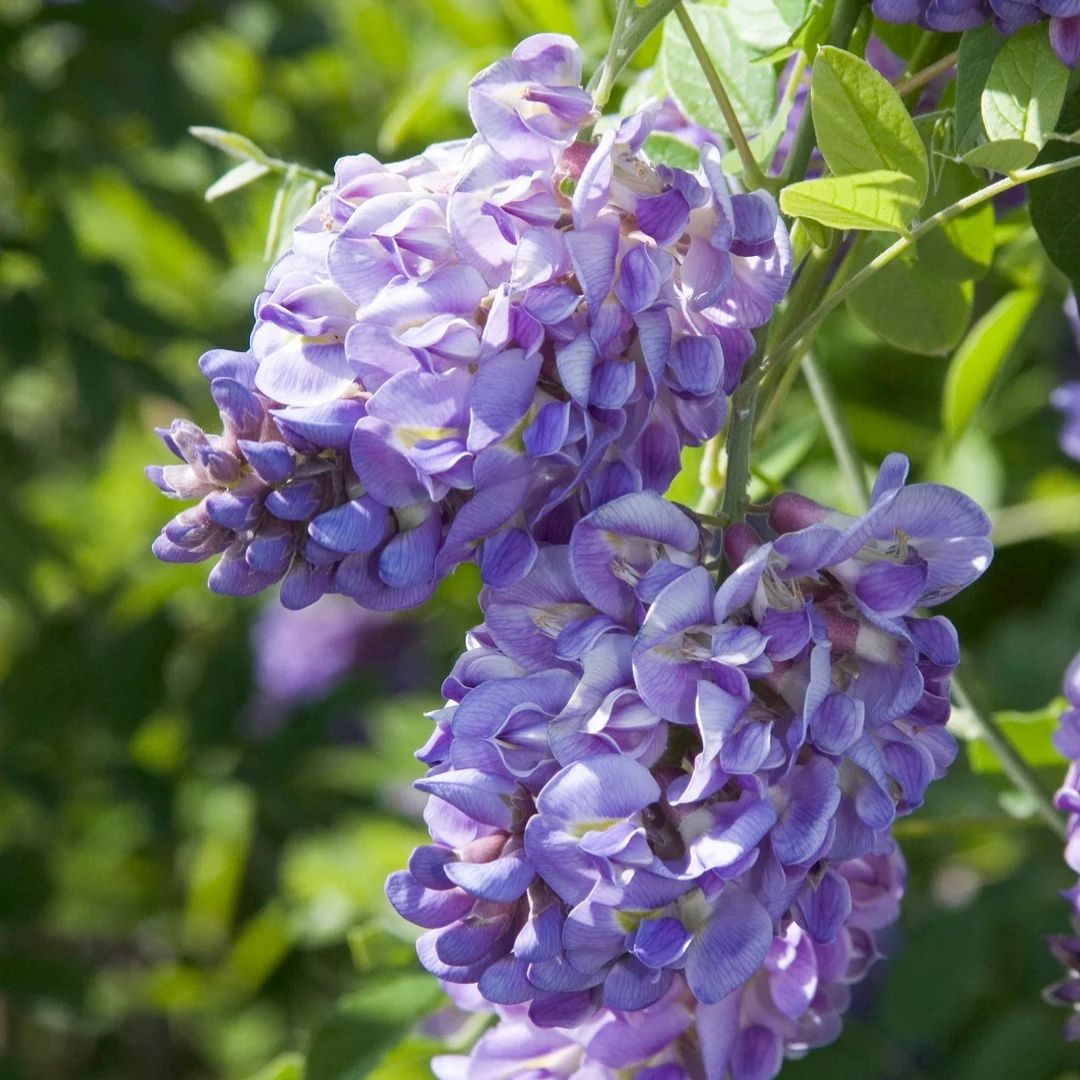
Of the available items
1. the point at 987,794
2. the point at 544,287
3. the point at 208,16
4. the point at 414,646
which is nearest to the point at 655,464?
the point at 544,287

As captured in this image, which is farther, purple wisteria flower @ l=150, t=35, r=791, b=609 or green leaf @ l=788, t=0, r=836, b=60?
green leaf @ l=788, t=0, r=836, b=60

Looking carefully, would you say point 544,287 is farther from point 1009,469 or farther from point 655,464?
point 1009,469

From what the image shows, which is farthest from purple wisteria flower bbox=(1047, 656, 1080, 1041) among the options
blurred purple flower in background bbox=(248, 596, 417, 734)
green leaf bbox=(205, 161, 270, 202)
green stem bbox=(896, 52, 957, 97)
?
blurred purple flower in background bbox=(248, 596, 417, 734)

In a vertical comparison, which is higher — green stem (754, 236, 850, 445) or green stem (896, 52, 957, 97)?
green stem (896, 52, 957, 97)

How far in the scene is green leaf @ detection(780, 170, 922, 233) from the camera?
0.60 metres

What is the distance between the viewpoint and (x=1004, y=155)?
637mm

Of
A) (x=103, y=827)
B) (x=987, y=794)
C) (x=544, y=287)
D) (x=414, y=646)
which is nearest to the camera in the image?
(x=544, y=287)

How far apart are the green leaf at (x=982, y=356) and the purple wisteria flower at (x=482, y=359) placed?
21.8 inches

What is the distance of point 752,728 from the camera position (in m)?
0.56

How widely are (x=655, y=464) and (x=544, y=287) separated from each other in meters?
0.09

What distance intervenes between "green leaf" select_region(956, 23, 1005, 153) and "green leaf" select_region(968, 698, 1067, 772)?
0.42 meters

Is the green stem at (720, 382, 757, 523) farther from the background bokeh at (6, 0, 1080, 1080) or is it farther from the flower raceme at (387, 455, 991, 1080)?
the background bokeh at (6, 0, 1080, 1080)

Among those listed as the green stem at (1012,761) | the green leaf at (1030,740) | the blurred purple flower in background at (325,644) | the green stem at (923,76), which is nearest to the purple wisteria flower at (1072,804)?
the green stem at (1012,761)

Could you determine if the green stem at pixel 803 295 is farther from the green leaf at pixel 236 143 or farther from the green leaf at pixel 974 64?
Answer: the green leaf at pixel 236 143
